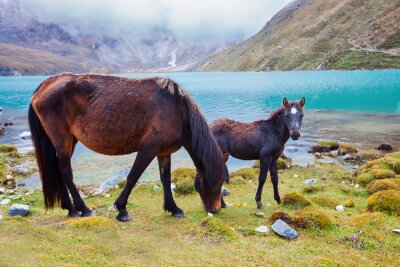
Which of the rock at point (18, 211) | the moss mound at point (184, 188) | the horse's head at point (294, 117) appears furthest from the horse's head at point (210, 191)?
the rock at point (18, 211)

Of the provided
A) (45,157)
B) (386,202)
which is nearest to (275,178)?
(386,202)

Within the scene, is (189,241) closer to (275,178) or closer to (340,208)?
(275,178)

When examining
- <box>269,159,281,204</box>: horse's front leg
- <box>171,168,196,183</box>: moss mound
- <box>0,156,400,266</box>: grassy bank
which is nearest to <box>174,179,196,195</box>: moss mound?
<box>0,156,400,266</box>: grassy bank

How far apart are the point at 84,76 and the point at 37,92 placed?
49.1 inches

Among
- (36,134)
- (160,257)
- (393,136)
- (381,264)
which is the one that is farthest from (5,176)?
(393,136)

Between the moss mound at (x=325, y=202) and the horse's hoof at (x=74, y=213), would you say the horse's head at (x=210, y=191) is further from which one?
the moss mound at (x=325, y=202)

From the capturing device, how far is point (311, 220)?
8.32 m

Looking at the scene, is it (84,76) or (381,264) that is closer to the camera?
(381,264)

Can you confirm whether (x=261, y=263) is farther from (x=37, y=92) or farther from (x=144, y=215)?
(x=37, y=92)

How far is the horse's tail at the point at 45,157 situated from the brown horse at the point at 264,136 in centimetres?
519

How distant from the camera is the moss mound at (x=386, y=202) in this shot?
9.44 meters

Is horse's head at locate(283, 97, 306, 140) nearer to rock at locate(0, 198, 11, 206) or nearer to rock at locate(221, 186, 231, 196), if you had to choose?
rock at locate(221, 186, 231, 196)

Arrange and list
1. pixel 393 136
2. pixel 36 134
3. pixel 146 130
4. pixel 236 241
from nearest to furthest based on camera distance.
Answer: pixel 236 241, pixel 146 130, pixel 36 134, pixel 393 136

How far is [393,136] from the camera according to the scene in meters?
28.7
